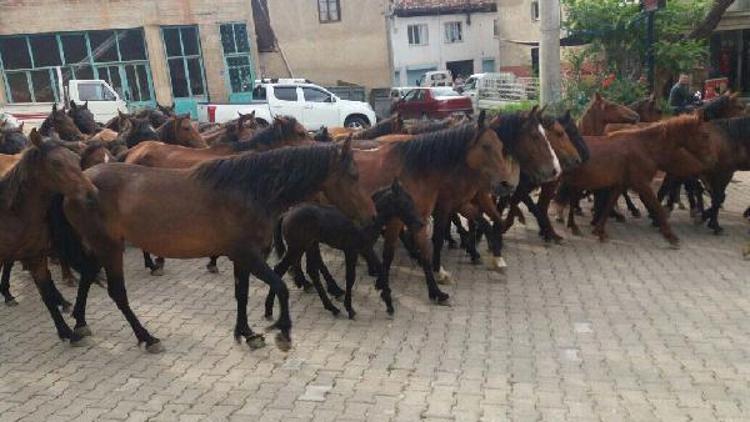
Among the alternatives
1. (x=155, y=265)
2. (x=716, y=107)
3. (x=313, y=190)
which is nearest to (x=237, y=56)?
(x=155, y=265)

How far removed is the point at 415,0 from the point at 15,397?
135ft

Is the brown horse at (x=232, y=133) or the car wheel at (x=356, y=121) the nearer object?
the brown horse at (x=232, y=133)

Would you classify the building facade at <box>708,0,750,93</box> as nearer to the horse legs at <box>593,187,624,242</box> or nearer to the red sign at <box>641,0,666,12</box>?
the red sign at <box>641,0,666,12</box>

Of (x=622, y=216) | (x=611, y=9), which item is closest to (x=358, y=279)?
(x=622, y=216)

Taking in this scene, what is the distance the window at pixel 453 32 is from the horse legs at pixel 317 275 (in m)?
39.9

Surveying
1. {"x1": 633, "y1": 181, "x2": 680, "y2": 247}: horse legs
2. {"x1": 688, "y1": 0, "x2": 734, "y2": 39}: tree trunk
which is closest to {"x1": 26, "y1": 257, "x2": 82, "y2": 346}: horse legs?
{"x1": 633, "y1": 181, "x2": 680, "y2": 247}: horse legs

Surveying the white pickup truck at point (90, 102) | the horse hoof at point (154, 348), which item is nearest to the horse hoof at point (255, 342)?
the horse hoof at point (154, 348)

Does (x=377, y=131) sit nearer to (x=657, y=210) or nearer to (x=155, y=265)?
(x=155, y=265)

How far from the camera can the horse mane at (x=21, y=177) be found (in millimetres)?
4957

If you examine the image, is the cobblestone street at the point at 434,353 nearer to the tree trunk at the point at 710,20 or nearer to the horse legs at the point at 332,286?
the horse legs at the point at 332,286

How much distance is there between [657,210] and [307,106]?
51.8 feet

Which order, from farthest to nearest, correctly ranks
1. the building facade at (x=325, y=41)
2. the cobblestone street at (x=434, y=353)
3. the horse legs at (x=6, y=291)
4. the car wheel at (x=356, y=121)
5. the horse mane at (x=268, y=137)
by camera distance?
the building facade at (x=325, y=41) < the car wheel at (x=356, y=121) < the horse mane at (x=268, y=137) < the horse legs at (x=6, y=291) < the cobblestone street at (x=434, y=353)

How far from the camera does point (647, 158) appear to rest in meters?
7.92

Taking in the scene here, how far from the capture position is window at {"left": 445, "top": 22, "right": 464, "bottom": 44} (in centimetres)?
4354
